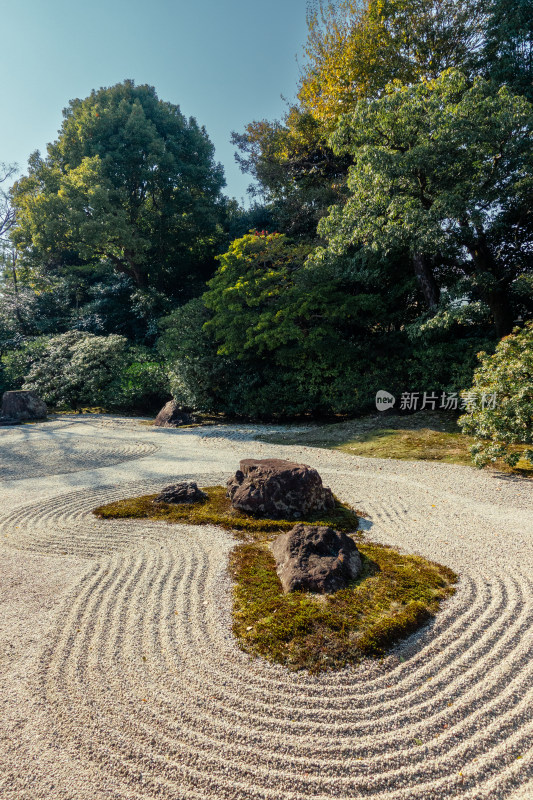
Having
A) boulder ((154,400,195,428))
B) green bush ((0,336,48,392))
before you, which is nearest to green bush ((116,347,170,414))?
boulder ((154,400,195,428))

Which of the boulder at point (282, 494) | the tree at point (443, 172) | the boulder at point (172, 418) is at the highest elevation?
the tree at point (443, 172)

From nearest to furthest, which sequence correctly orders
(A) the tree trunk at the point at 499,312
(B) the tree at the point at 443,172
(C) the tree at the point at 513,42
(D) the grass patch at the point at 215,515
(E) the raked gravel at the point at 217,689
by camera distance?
(E) the raked gravel at the point at 217,689, (D) the grass patch at the point at 215,515, (B) the tree at the point at 443,172, (C) the tree at the point at 513,42, (A) the tree trunk at the point at 499,312

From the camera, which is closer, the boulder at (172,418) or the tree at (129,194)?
the boulder at (172,418)

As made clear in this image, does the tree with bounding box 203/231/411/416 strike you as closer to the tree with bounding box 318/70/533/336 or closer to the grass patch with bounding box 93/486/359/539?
the tree with bounding box 318/70/533/336

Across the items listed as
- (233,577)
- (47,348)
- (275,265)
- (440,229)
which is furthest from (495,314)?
(47,348)

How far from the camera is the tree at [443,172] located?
7.27 m

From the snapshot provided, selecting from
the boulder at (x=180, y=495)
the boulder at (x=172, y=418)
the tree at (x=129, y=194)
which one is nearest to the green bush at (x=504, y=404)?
the boulder at (x=180, y=495)

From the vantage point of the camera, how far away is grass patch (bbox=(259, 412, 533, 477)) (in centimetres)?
702

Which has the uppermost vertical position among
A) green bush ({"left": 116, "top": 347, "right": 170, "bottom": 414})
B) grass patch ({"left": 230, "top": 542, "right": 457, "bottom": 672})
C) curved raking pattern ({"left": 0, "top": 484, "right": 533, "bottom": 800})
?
green bush ({"left": 116, "top": 347, "right": 170, "bottom": 414})

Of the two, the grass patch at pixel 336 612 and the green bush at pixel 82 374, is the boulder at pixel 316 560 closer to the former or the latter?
the grass patch at pixel 336 612

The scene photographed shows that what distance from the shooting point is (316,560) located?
309cm

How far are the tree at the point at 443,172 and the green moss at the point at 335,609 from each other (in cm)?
670

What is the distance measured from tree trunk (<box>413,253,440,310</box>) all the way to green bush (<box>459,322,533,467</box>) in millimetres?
3711

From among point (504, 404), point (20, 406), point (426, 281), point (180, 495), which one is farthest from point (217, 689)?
point (20, 406)
